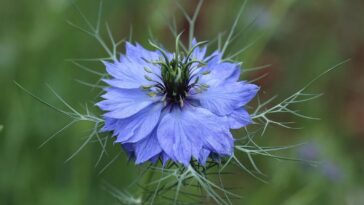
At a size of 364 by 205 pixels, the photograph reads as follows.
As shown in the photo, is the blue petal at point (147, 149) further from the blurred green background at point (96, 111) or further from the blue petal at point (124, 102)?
the blurred green background at point (96, 111)

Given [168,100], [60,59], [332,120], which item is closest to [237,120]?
[168,100]

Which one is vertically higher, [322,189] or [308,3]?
[308,3]

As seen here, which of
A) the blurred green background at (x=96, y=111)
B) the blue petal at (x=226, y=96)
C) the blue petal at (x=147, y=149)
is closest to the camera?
the blue petal at (x=147, y=149)

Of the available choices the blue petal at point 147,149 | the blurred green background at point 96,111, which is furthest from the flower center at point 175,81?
the blurred green background at point 96,111

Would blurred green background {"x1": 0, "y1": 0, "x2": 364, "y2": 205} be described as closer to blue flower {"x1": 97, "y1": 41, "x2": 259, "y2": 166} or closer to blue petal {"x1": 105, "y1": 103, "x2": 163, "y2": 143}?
blue flower {"x1": 97, "y1": 41, "x2": 259, "y2": 166}

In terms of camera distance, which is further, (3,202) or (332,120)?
(332,120)

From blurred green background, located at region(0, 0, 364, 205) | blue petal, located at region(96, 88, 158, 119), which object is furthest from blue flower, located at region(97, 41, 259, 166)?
blurred green background, located at region(0, 0, 364, 205)

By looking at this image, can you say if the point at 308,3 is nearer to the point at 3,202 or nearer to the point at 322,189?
the point at 322,189
